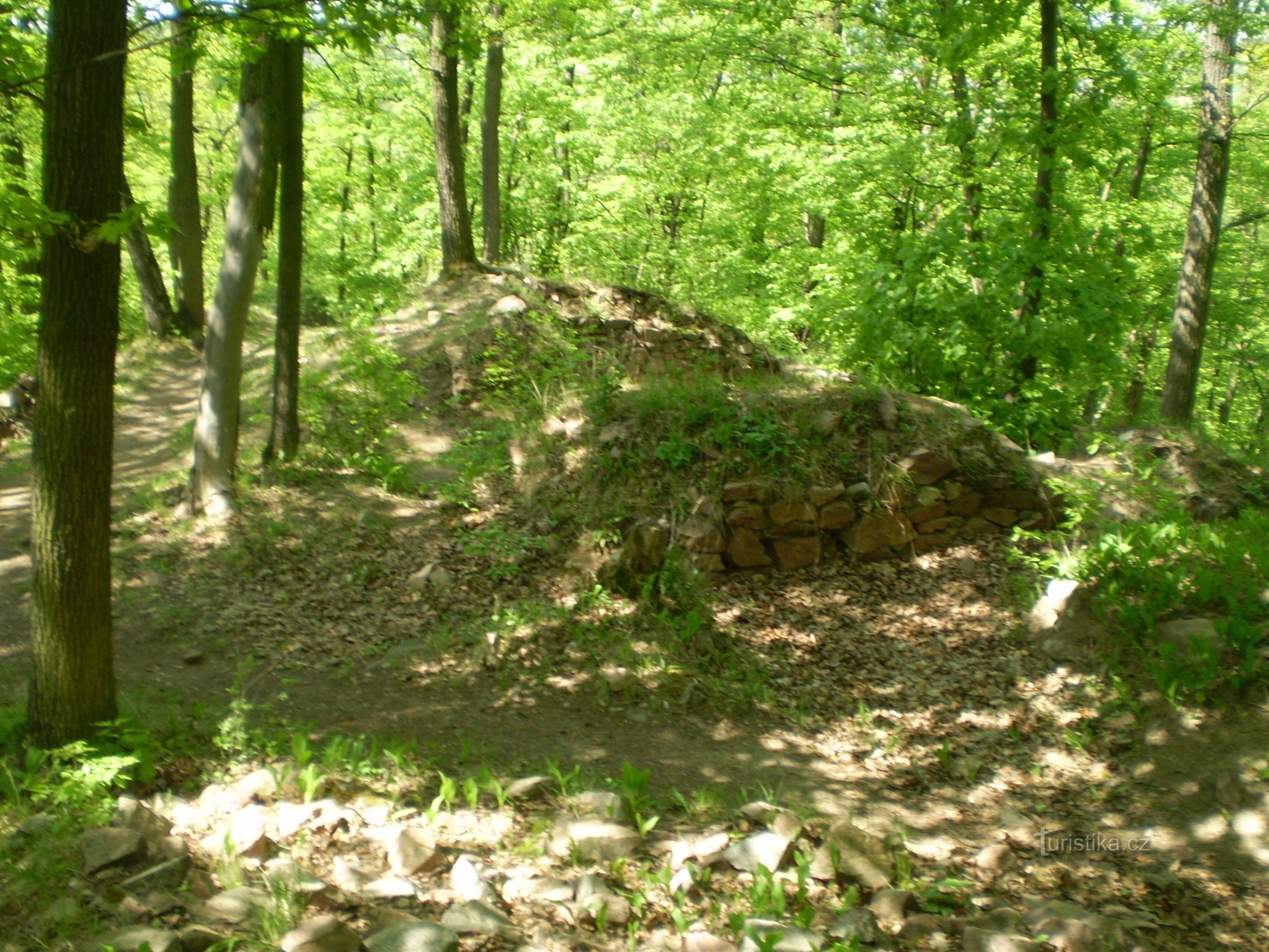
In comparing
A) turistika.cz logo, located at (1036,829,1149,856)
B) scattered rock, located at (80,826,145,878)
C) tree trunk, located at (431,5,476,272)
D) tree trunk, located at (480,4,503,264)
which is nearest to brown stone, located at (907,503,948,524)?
turistika.cz logo, located at (1036,829,1149,856)

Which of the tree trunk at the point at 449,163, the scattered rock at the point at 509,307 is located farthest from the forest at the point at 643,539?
the scattered rock at the point at 509,307

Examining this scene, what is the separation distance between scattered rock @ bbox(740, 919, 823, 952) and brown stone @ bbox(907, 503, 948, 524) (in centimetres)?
531

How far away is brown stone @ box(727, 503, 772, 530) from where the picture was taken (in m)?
8.25

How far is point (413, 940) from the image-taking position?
346 cm

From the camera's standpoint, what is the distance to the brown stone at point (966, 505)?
27.9 feet

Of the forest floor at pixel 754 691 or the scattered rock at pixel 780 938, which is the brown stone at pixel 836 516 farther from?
the scattered rock at pixel 780 938

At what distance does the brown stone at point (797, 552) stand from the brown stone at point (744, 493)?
473 millimetres

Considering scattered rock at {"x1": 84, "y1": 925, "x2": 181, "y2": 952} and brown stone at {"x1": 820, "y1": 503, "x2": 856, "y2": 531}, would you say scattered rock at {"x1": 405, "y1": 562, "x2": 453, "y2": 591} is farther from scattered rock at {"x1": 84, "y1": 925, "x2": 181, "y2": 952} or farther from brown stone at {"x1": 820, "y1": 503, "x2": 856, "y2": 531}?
scattered rock at {"x1": 84, "y1": 925, "x2": 181, "y2": 952}

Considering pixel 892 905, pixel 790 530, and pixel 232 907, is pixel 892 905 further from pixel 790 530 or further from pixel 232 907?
pixel 790 530

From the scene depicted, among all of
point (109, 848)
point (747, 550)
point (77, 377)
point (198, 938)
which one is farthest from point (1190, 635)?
point (77, 377)

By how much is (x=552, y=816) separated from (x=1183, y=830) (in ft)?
11.6

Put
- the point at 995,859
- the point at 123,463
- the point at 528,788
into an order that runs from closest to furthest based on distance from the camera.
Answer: the point at 995,859 < the point at 528,788 < the point at 123,463

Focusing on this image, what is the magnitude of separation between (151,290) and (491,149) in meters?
6.77

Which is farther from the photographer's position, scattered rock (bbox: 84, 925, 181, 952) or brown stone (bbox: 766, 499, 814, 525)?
brown stone (bbox: 766, 499, 814, 525)
